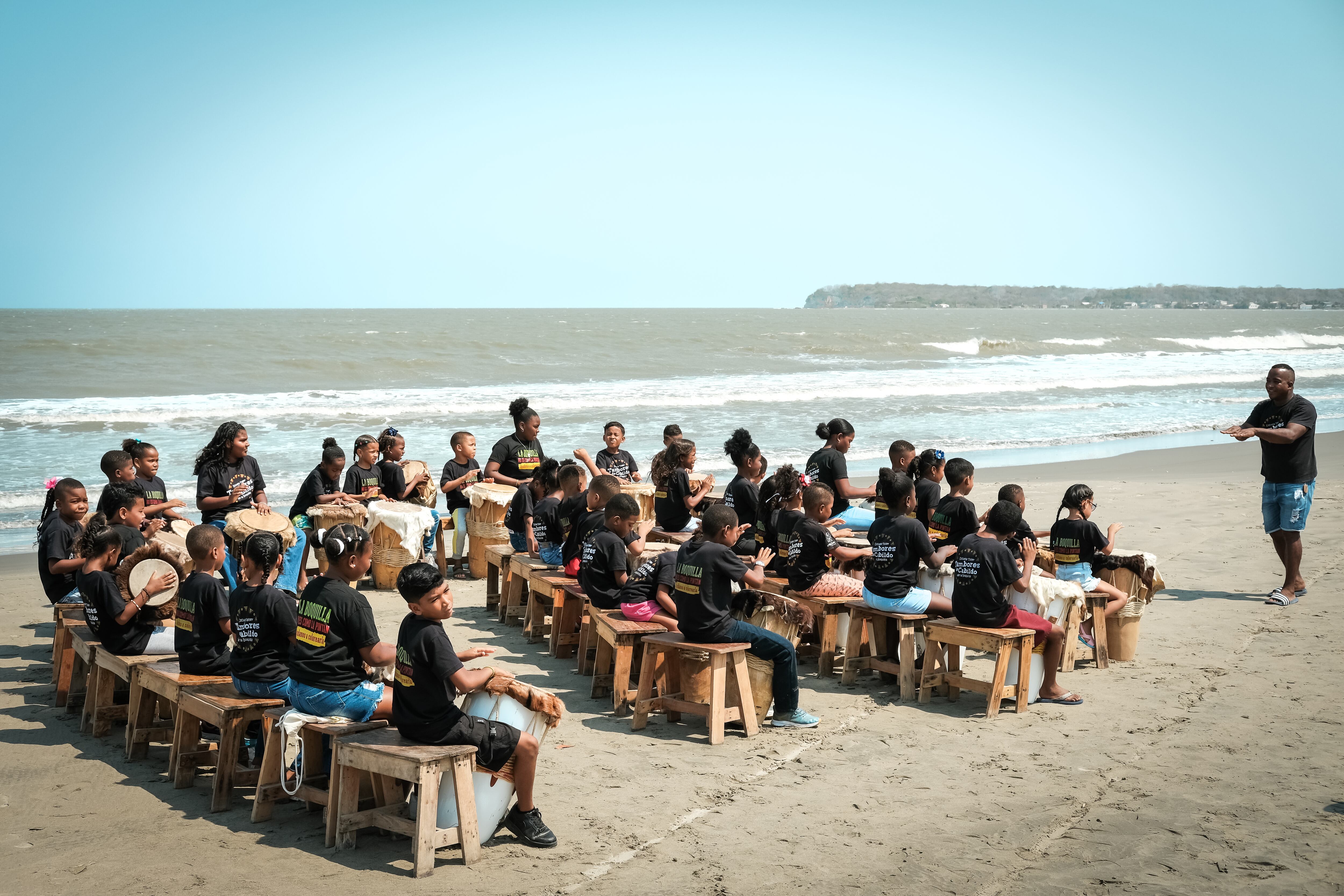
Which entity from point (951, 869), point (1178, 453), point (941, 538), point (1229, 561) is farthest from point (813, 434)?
point (951, 869)

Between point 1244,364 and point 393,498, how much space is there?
4781 centimetres

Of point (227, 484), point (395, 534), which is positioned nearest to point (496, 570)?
point (395, 534)

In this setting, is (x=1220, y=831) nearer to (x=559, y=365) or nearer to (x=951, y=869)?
(x=951, y=869)

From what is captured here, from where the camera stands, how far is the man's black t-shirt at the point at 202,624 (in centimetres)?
591

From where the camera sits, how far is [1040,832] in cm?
524

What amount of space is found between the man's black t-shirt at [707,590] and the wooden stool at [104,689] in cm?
300

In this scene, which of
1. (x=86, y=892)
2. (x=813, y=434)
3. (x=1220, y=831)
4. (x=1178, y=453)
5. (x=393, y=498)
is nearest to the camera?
(x=86, y=892)

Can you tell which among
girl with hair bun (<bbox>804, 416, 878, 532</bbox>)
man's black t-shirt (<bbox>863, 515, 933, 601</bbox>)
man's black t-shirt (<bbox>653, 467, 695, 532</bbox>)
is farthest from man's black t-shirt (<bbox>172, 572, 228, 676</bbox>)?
girl with hair bun (<bbox>804, 416, 878, 532</bbox>)

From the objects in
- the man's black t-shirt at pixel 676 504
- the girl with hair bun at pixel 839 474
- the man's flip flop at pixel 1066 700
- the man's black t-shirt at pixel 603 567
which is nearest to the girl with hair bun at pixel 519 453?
the man's black t-shirt at pixel 676 504

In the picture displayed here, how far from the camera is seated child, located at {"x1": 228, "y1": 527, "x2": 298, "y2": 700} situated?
5547 millimetres

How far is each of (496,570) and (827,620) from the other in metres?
3.46

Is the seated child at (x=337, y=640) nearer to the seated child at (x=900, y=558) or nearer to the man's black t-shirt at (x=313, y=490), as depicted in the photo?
the seated child at (x=900, y=558)

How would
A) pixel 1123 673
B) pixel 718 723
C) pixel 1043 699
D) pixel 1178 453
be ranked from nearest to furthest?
pixel 718 723, pixel 1043 699, pixel 1123 673, pixel 1178 453

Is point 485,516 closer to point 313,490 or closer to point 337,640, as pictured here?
point 313,490
